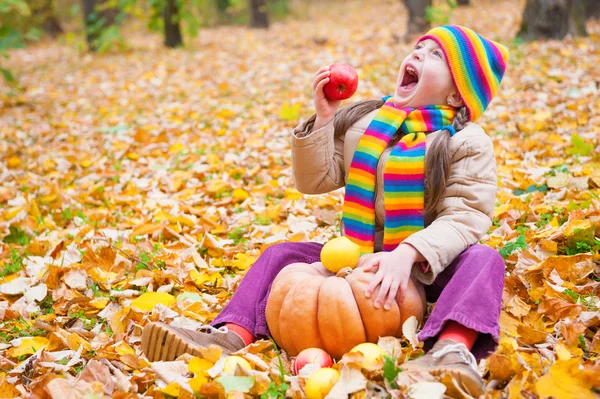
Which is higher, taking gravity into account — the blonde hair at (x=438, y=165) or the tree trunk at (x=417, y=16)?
the tree trunk at (x=417, y=16)

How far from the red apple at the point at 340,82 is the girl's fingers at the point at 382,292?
0.70 m

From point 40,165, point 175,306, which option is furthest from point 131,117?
point 175,306

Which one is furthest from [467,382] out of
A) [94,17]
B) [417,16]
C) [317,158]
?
[94,17]

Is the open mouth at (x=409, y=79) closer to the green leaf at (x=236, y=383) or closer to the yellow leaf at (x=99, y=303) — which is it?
the green leaf at (x=236, y=383)

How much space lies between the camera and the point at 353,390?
67.4 inches

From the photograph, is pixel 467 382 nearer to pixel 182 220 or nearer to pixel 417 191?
pixel 417 191

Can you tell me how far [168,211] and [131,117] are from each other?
328cm

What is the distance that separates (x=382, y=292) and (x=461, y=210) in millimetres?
405

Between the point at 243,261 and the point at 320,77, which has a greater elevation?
the point at 320,77

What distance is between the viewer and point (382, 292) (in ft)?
6.31

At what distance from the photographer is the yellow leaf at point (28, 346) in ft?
7.40

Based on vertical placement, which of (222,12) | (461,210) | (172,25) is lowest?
(461,210)

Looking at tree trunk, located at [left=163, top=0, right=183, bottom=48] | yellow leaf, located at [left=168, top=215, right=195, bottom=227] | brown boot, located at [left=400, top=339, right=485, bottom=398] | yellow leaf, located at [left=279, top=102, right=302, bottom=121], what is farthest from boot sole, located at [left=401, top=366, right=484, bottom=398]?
tree trunk, located at [left=163, top=0, right=183, bottom=48]

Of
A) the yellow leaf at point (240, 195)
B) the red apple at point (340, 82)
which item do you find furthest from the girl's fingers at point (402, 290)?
the yellow leaf at point (240, 195)
